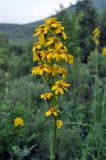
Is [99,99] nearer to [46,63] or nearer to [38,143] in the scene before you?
[38,143]

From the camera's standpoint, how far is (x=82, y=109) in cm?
589

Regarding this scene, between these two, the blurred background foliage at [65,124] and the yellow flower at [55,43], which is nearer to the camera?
the yellow flower at [55,43]

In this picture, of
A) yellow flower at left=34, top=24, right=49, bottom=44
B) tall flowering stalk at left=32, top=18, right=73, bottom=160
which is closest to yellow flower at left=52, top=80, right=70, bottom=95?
tall flowering stalk at left=32, top=18, right=73, bottom=160

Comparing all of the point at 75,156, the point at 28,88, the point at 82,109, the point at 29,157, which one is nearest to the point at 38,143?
the point at 29,157

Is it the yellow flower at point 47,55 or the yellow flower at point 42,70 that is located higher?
the yellow flower at point 47,55

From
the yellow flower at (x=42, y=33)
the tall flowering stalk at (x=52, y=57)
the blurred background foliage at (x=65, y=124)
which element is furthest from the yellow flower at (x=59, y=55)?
the blurred background foliage at (x=65, y=124)

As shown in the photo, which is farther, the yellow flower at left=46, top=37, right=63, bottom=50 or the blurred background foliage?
the blurred background foliage

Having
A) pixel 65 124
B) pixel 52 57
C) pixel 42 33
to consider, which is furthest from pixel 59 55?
pixel 65 124

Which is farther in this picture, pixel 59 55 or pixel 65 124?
pixel 65 124

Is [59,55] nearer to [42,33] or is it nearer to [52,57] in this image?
[52,57]

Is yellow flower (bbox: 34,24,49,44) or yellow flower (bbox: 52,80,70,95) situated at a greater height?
yellow flower (bbox: 34,24,49,44)

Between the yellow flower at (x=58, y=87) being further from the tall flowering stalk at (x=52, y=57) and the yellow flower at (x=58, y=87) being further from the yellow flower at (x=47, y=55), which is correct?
the yellow flower at (x=47, y=55)

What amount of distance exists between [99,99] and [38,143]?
3.30 ft

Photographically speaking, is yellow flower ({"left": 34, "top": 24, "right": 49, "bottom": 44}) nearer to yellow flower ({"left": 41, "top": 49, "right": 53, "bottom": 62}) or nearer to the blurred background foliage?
yellow flower ({"left": 41, "top": 49, "right": 53, "bottom": 62})
